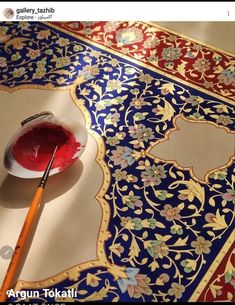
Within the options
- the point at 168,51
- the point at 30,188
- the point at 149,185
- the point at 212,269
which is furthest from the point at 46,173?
the point at 168,51

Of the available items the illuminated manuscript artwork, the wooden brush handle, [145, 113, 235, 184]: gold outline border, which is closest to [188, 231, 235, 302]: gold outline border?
the illuminated manuscript artwork

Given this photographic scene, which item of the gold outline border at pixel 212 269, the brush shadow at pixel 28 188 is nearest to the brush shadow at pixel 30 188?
the brush shadow at pixel 28 188

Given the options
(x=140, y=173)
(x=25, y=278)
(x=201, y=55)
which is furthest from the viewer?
(x=201, y=55)

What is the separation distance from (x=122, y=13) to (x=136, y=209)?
0.50m

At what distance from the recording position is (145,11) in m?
0.94

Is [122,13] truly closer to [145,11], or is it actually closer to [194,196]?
[145,11]

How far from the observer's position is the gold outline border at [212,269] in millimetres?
577

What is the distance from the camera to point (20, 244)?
58cm

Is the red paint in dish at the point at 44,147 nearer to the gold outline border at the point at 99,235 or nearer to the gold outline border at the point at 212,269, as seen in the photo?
the gold outline border at the point at 99,235

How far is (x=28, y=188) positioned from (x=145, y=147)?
212mm

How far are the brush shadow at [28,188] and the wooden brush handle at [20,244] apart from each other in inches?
1.6

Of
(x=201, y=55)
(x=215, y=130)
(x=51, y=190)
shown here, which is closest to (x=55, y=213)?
(x=51, y=190)

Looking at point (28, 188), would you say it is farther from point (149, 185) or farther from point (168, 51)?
point (168, 51)

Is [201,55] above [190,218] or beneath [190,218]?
above
